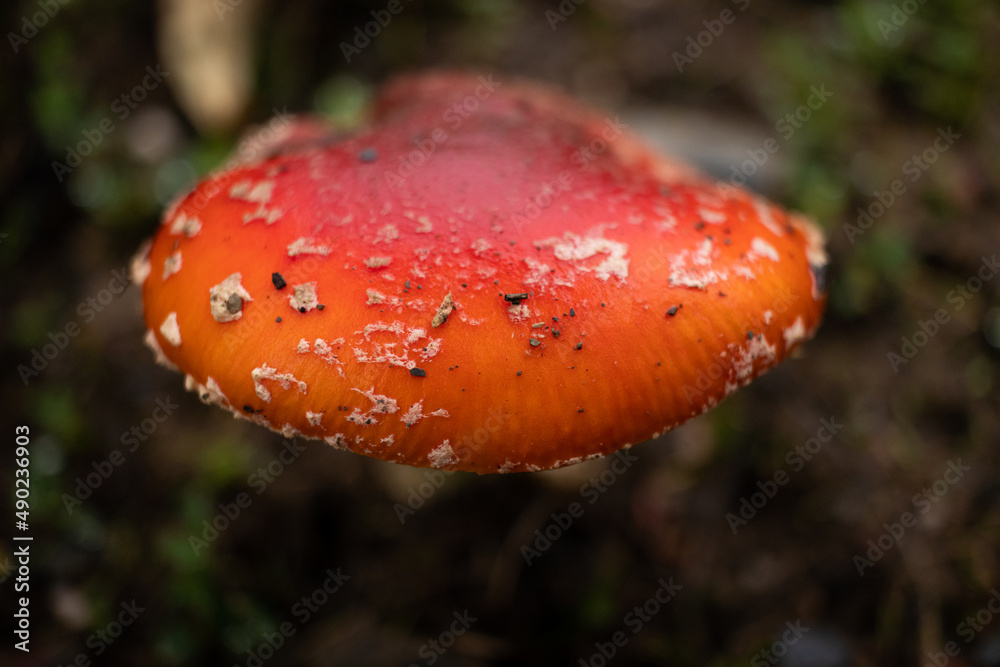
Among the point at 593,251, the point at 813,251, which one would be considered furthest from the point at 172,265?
the point at 813,251

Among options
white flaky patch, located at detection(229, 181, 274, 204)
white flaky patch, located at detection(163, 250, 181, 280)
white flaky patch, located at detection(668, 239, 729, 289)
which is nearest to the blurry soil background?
white flaky patch, located at detection(229, 181, 274, 204)

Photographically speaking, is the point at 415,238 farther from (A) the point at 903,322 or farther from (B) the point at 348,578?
(A) the point at 903,322

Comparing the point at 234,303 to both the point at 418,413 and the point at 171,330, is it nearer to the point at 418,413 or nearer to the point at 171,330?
the point at 171,330

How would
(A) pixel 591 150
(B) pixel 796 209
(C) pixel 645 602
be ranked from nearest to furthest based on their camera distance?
1. (A) pixel 591 150
2. (C) pixel 645 602
3. (B) pixel 796 209

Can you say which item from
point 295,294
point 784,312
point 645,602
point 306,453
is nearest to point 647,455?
point 645,602

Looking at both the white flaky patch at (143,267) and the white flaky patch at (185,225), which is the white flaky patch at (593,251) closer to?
the white flaky patch at (185,225)

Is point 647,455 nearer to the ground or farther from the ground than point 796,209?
nearer to the ground

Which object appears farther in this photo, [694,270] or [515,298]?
[694,270]
